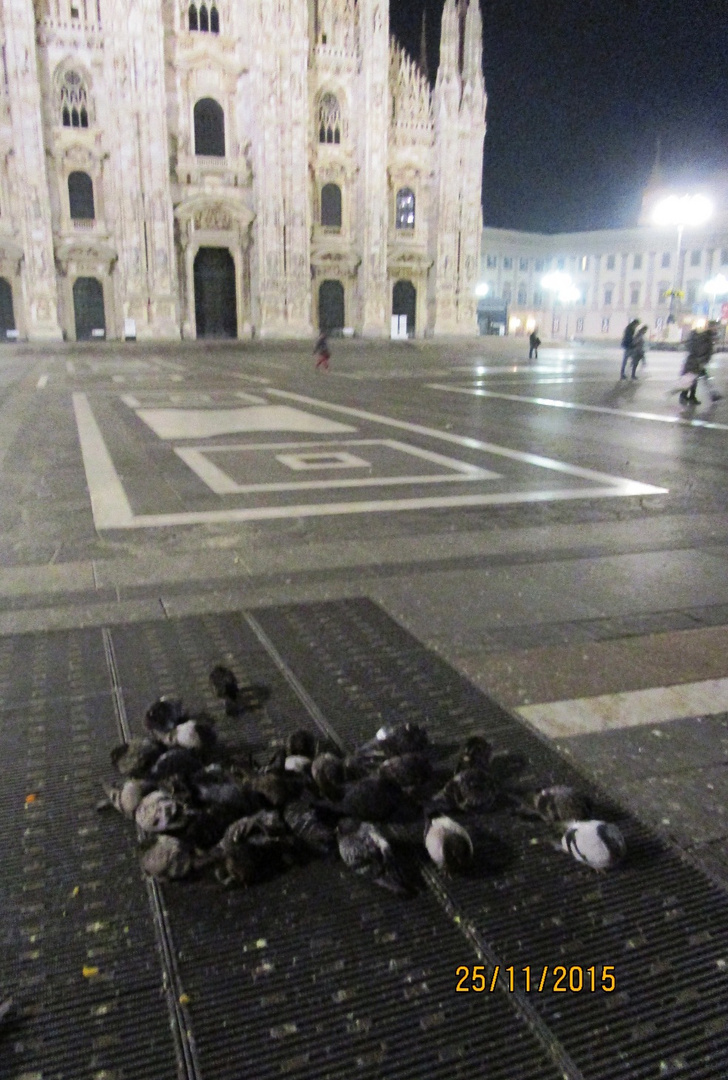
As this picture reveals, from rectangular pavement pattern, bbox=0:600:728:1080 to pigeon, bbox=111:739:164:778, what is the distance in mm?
Result: 75

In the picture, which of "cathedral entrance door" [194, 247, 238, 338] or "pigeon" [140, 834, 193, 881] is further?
"cathedral entrance door" [194, 247, 238, 338]

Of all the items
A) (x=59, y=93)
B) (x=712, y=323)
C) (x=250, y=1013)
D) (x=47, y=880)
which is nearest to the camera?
(x=250, y=1013)

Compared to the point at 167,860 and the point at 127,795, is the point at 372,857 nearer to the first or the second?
the point at 167,860

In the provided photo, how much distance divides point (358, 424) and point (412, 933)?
8.80 meters

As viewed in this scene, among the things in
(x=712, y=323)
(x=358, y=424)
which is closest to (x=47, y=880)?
(x=358, y=424)

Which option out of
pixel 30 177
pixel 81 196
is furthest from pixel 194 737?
pixel 81 196

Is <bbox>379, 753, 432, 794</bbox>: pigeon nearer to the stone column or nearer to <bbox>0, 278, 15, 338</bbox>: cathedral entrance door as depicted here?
the stone column

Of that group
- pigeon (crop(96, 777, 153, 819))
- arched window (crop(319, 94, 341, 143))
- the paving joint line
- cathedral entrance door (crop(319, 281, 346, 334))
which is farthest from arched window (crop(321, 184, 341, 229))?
the paving joint line

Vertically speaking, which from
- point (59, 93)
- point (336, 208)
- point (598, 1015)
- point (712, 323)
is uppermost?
point (59, 93)

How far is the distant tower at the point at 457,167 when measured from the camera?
39.8m

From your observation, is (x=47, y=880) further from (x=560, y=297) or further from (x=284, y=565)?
(x=560, y=297)

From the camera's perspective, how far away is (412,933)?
184cm

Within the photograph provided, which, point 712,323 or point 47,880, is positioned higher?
point 712,323

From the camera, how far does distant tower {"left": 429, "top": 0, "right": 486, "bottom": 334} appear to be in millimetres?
39812
